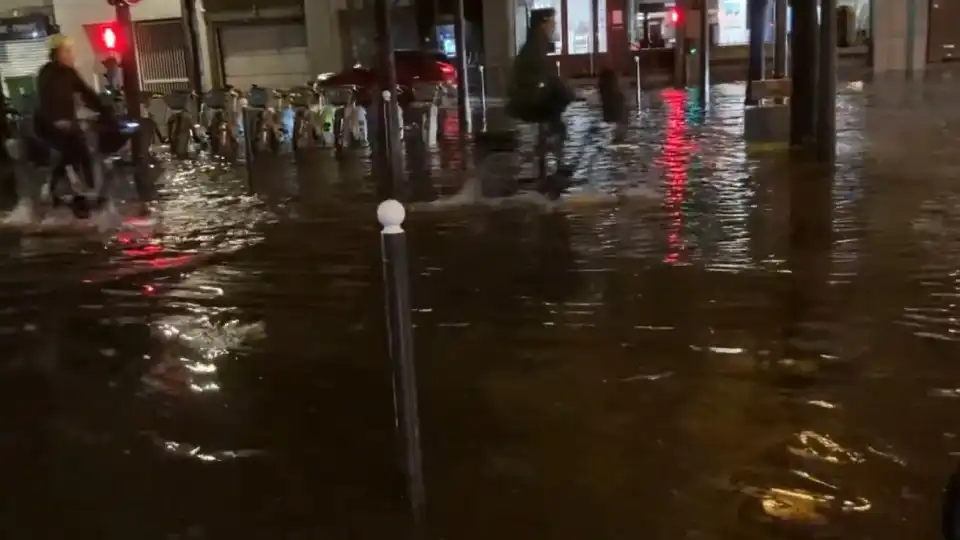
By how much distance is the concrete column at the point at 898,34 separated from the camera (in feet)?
111

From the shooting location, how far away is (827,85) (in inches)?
505

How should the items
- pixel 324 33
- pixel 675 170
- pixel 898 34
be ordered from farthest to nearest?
pixel 898 34 → pixel 324 33 → pixel 675 170

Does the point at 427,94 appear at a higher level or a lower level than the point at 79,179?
higher

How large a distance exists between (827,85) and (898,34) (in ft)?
78.8

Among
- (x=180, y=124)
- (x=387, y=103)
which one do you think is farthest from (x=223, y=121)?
(x=387, y=103)

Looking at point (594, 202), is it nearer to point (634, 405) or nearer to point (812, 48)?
point (812, 48)

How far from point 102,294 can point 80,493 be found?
397cm

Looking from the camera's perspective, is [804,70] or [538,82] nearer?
[538,82]

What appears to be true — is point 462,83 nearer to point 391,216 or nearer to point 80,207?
point 80,207

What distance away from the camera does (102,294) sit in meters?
8.37

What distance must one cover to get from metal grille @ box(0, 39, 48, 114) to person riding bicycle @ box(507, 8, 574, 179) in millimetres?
17928

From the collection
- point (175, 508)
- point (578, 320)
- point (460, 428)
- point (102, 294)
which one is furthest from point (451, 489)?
point (102, 294)

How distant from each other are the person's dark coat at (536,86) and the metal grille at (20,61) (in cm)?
1792

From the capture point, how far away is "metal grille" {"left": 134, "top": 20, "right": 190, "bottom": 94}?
31.2 metres
